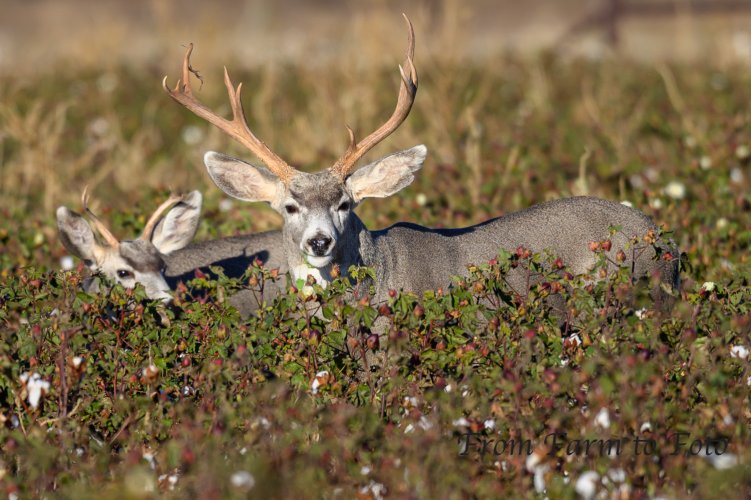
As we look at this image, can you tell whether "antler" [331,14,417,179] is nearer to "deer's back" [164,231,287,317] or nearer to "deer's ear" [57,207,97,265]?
"deer's back" [164,231,287,317]

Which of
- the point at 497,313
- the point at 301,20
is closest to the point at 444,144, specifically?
the point at 497,313

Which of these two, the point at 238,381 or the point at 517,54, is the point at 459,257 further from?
the point at 517,54

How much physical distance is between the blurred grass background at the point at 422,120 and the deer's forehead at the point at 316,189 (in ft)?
6.20

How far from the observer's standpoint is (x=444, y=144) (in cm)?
998

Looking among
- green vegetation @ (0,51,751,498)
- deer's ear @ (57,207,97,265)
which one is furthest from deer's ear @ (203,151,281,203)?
deer's ear @ (57,207,97,265)

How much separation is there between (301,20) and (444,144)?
25206 mm

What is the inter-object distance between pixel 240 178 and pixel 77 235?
1.23m

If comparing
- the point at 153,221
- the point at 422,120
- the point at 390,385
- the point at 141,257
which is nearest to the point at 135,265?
the point at 141,257

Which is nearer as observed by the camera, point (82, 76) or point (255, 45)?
point (82, 76)

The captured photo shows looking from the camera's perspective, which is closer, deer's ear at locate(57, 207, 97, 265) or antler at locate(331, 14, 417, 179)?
antler at locate(331, 14, 417, 179)

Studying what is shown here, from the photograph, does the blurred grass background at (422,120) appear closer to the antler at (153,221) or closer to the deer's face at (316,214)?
the antler at (153,221)

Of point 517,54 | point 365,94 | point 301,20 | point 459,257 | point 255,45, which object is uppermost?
point 459,257

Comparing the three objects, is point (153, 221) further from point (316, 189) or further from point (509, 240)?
point (509, 240)

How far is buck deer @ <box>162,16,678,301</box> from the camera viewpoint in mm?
5742
